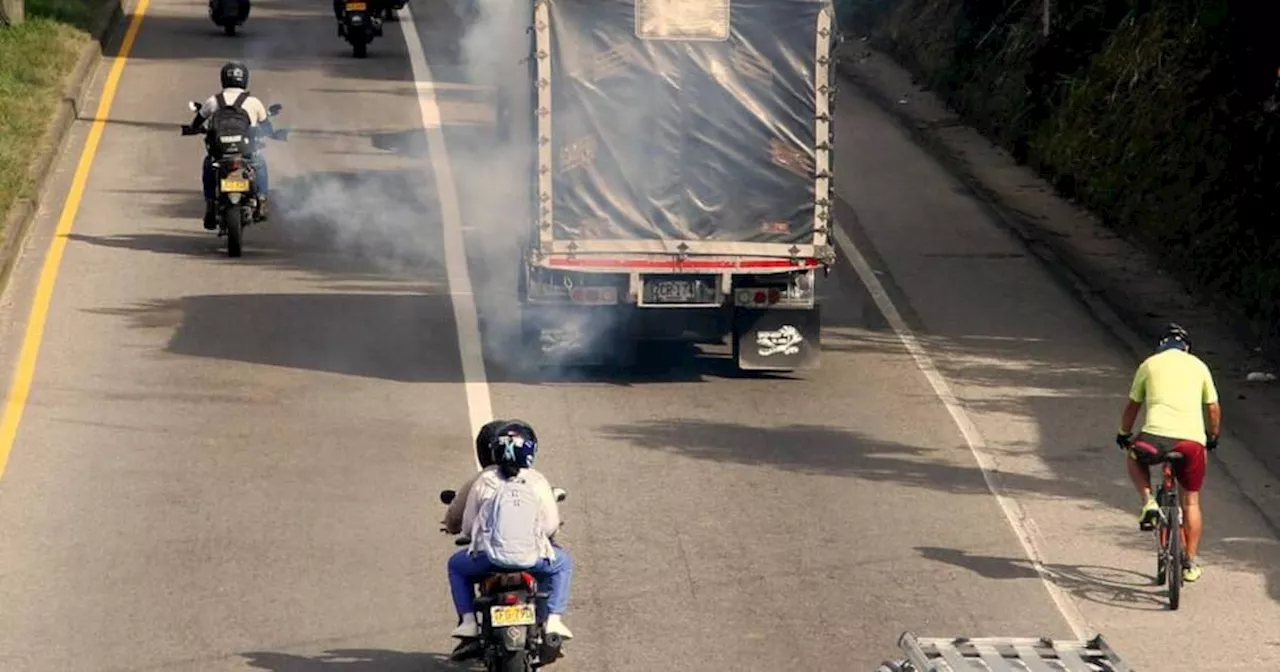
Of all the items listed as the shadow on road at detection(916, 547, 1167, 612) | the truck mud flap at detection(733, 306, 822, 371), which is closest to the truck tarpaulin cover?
the truck mud flap at detection(733, 306, 822, 371)

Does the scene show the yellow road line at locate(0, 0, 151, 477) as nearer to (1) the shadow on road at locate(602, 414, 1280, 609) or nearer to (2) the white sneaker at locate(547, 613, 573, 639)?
(1) the shadow on road at locate(602, 414, 1280, 609)

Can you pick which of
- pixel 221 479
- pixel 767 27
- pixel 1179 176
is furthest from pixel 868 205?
pixel 221 479

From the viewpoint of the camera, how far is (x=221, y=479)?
55.3 ft

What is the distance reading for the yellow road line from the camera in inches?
724

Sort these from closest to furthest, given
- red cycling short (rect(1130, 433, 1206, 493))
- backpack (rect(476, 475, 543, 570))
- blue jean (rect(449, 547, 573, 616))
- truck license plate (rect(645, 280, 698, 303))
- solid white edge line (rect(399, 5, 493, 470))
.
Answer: backpack (rect(476, 475, 543, 570)) → blue jean (rect(449, 547, 573, 616)) → red cycling short (rect(1130, 433, 1206, 493)) → solid white edge line (rect(399, 5, 493, 470)) → truck license plate (rect(645, 280, 698, 303))

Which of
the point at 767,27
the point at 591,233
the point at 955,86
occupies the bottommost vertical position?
the point at 955,86

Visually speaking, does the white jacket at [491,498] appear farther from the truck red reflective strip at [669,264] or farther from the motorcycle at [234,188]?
the motorcycle at [234,188]

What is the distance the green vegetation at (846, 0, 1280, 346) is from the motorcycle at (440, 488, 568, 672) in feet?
36.6

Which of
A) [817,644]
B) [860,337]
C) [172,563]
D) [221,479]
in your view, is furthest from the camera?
[860,337]

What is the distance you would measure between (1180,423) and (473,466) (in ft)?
16.7

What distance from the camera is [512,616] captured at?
11945 millimetres

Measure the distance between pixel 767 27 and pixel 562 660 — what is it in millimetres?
7715

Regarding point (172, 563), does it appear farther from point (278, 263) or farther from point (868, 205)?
point (868, 205)

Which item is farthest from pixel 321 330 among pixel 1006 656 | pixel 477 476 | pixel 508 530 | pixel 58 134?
pixel 1006 656
